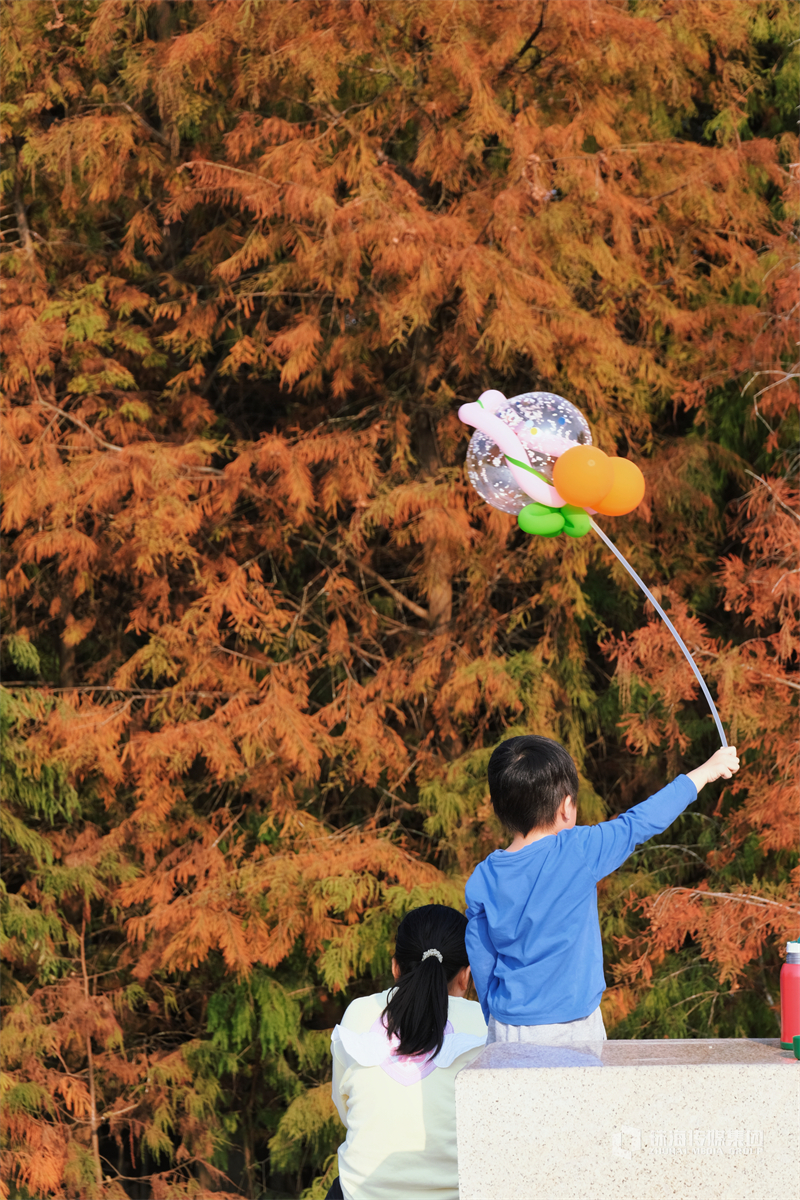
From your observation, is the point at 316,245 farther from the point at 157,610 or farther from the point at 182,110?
the point at 157,610

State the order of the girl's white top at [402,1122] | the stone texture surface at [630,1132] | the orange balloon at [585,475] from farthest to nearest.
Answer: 1. the orange balloon at [585,475]
2. the girl's white top at [402,1122]
3. the stone texture surface at [630,1132]

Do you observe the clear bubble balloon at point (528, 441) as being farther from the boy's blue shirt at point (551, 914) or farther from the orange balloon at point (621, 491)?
the boy's blue shirt at point (551, 914)

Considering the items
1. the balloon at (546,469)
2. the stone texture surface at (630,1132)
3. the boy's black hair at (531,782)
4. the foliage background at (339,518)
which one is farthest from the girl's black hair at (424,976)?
the foliage background at (339,518)

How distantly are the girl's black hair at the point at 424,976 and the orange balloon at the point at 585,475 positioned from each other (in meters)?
0.95

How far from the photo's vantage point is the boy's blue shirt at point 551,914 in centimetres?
191

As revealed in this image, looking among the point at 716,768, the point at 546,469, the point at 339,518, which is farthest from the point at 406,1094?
the point at 339,518

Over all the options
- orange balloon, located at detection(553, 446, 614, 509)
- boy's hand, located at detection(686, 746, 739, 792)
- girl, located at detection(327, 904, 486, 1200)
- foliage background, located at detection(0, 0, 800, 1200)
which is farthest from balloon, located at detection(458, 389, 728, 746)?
foliage background, located at detection(0, 0, 800, 1200)

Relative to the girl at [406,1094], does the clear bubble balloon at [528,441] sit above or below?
above

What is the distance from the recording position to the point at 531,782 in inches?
79.2

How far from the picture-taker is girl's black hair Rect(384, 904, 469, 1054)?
1.92 meters

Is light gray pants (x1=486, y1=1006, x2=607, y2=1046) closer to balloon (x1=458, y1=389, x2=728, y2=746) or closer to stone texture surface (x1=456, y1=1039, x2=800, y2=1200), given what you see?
stone texture surface (x1=456, y1=1039, x2=800, y2=1200)

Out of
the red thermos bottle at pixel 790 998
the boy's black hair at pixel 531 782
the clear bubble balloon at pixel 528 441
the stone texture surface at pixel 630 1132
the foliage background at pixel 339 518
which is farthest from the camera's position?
the foliage background at pixel 339 518

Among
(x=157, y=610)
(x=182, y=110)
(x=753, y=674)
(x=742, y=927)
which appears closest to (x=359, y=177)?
(x=182, y=110)

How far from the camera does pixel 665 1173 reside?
5.03ft
